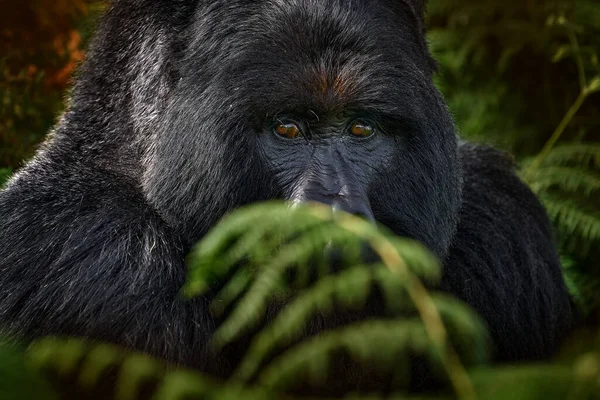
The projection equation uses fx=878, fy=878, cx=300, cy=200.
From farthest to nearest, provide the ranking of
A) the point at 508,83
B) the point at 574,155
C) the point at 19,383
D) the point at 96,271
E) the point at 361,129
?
the point at 508,83 → the point at 574,155 → the point at 361,129 → the point at 96,271 → the point at 19,383

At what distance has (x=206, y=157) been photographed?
3.52m

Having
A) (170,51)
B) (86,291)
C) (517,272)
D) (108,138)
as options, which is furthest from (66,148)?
(517,272)

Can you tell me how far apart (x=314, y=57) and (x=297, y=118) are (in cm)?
26

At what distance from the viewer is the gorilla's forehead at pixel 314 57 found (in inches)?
137

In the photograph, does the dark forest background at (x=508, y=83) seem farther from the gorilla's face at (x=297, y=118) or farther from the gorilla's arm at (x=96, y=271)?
the gorilla's face at (x=297, y=118)

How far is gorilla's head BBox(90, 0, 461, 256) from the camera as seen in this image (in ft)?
11.5

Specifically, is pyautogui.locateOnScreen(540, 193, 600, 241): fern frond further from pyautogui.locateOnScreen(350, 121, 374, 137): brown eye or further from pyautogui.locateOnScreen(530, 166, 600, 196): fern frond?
pyautogui.locateOnScreen(350, 121, 374, 137): brown eye

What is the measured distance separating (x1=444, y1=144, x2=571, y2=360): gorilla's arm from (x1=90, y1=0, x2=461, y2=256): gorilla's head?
443mm

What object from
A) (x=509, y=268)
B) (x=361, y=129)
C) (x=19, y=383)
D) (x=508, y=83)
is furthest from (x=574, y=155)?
(x=19, y=383)

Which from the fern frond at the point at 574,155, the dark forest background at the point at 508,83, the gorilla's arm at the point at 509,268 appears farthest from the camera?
the fern frond at the point at 574,155

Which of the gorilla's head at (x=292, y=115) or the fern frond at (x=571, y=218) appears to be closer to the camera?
the gorilla's head at (x=292, y=115)

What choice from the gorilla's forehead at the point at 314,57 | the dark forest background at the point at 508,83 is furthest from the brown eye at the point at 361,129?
the dark forest background at the point at 508,83

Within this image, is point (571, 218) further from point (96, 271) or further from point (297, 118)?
point (96, 271)

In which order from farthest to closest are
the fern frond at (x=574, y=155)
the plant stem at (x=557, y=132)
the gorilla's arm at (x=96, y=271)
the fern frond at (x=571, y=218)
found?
the plant stem at (x=557, y=132), the fern frond at (x=574, y=155), the fern frond at (x=571, y=218), the gorilla's arm at (x=96, y=271)
